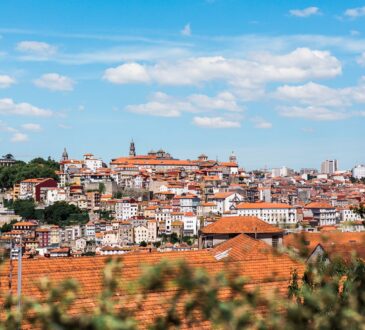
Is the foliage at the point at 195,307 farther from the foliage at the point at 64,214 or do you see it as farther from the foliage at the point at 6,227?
the foliage at the point at 64,214

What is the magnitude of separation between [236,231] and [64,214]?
61166 millimetres

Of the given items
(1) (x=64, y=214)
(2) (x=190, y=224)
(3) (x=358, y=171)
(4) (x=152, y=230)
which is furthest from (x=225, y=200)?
(3) (x=358, y=171)

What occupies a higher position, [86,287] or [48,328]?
[48,328]

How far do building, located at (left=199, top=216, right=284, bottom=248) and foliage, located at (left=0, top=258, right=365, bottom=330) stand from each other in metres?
14.2

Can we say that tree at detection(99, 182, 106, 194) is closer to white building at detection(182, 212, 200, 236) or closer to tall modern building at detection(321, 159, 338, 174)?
white building at detection(182, 212, 200, 236)

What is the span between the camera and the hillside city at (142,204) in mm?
66938

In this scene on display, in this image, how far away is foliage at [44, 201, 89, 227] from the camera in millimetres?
75006

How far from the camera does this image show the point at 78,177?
89.1 metres

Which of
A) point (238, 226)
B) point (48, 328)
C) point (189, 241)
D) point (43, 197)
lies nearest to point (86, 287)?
point (48, 328)

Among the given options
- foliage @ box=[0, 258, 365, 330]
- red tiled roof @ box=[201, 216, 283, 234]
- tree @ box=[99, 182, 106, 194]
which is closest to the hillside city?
tree @ box=[99, 182, 106, 194]

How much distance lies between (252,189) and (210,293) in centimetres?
8706

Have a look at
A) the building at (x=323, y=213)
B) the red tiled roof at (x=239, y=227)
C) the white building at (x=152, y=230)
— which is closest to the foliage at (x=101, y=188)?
the white building at (x=152, y=230)

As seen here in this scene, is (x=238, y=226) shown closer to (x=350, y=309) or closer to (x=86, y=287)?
(x=86, y=287)

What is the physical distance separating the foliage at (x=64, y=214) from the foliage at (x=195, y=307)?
72559 mm
